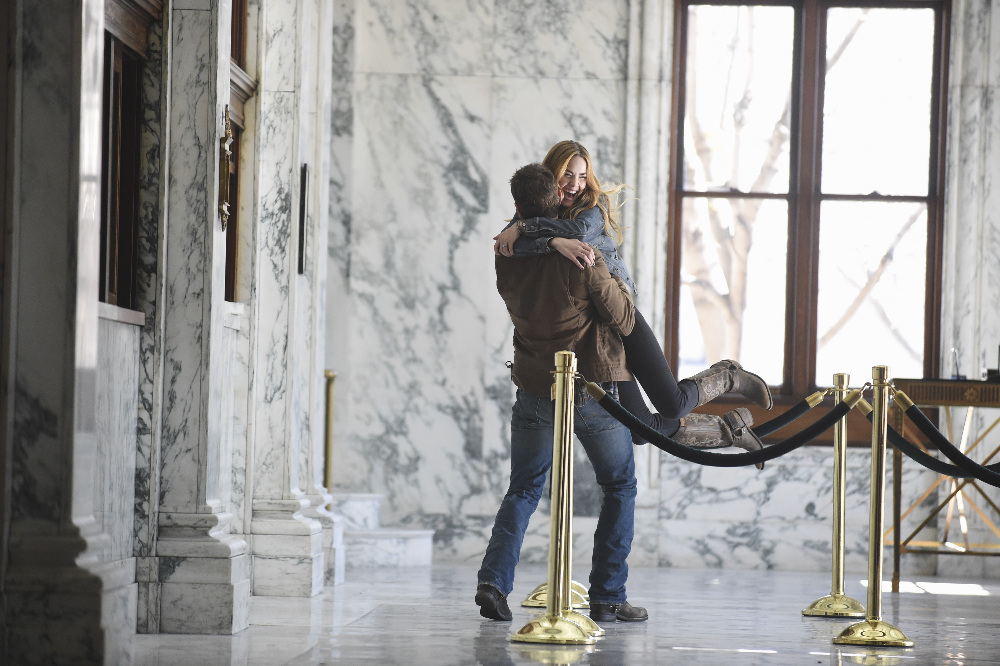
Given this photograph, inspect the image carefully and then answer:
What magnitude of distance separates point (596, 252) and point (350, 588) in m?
2.41

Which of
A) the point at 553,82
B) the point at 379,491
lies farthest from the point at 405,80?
the point at 379,491

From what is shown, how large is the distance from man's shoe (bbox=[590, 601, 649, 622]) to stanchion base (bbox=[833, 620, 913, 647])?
0.76 metres

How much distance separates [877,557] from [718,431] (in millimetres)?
1022

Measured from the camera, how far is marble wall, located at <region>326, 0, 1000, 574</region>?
24.7 feet

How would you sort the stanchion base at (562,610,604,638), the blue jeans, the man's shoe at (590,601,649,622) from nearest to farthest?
the stanchion base at (562,610,604,638) < the blue jeans < the man's shoe at (590,601,649,622)

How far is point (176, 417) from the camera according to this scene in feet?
14.2

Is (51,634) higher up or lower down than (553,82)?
lower down

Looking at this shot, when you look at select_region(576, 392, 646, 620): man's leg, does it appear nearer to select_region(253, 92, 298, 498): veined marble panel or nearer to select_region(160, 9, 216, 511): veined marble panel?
select_region(160, 9, 216, 511): veined marble panel

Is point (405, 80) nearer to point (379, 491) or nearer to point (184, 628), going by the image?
point (379, 491)

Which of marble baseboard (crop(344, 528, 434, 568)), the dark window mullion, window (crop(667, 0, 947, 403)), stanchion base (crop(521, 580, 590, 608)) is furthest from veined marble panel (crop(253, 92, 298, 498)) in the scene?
the dark window mullion

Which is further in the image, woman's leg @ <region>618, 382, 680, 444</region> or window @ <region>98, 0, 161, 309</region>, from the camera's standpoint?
woman's leg @ <region>618, 382, 680, 444</region>

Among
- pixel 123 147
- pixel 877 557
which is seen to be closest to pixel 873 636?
pixel 877 557

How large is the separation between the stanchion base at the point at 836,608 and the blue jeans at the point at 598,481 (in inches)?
41.4

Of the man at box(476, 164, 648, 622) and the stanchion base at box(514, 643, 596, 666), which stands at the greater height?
the man at box(476, 164, 648, 622)
